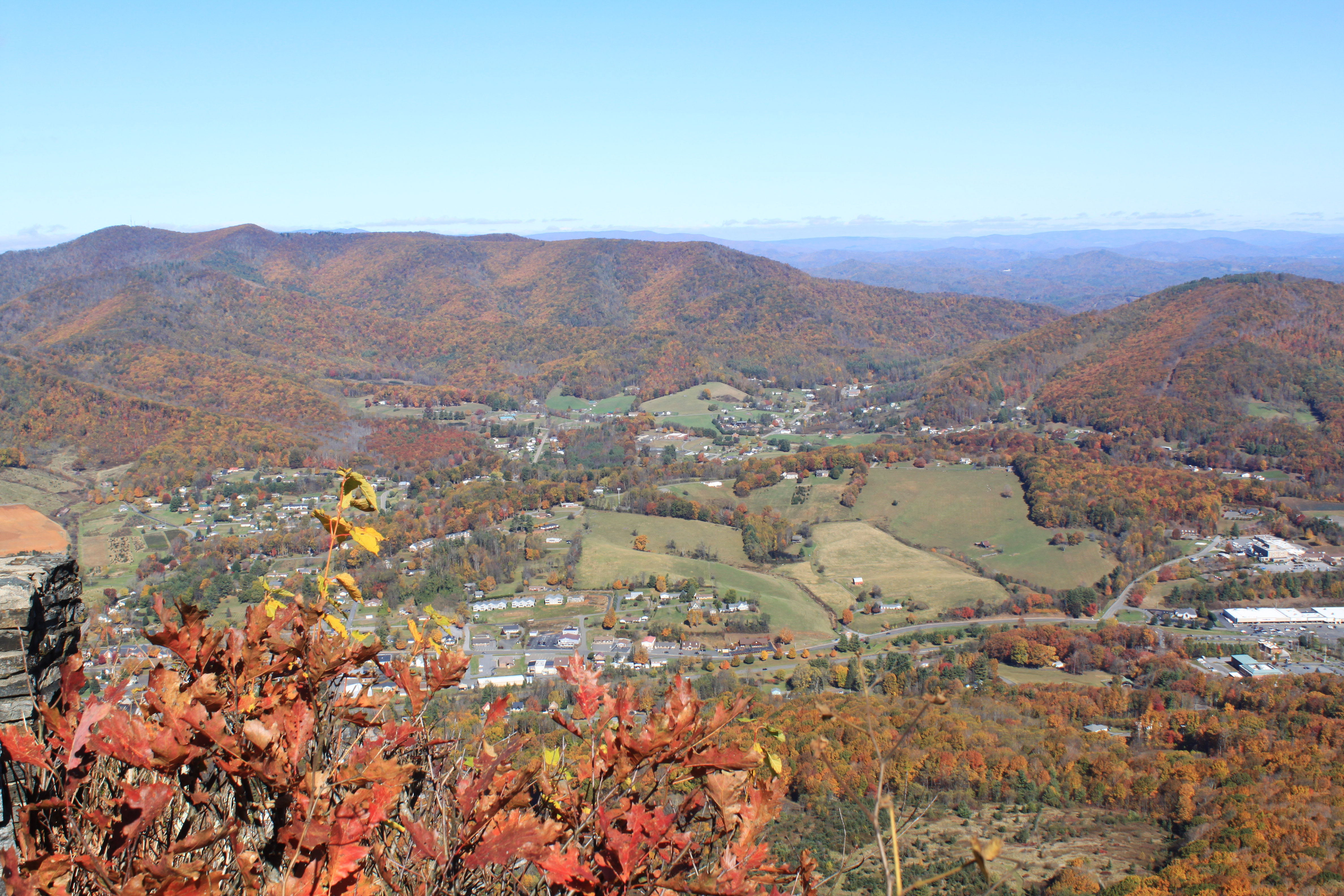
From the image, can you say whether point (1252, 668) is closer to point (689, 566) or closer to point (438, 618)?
point (689, 566)

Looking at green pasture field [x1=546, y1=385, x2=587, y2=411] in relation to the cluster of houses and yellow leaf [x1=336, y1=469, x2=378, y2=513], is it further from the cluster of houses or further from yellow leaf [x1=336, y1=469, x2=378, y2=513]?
yellow leaf [x1=336, y1=469, x2=378, y2=513]

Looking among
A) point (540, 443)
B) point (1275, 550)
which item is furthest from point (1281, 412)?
point (540, 443)

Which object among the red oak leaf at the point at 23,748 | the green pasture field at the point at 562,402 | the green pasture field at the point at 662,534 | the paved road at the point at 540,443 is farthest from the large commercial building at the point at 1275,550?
the green pasture field at the point at 562,402

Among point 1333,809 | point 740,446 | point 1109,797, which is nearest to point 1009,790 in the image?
point 1109,797

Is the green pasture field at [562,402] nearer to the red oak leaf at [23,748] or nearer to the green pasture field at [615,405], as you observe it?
the green pasture field at [615,405]

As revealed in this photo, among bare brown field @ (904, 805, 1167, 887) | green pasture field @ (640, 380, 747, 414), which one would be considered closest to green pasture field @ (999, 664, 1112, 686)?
bare brown field @ (904, 805, 1167, 887)
